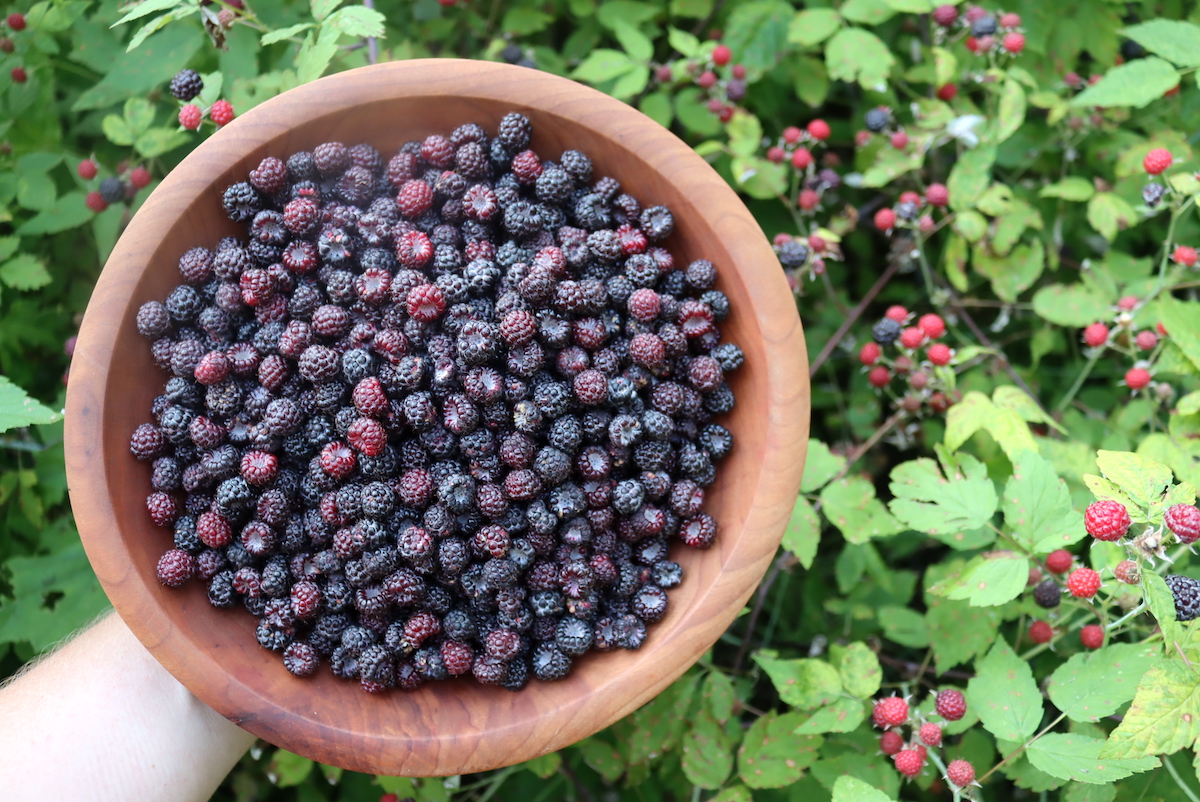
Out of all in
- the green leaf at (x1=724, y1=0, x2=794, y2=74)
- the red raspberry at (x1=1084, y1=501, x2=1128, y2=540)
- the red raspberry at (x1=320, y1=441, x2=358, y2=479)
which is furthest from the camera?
the green leaf at (x1=724, y1=0, x2=794, y2=74)

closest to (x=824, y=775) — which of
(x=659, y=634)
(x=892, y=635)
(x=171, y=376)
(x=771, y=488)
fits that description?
(x=892, y=635)

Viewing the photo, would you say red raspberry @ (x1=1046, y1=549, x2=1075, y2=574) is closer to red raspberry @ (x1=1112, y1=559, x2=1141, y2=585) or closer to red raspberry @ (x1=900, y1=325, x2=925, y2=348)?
red raspberry @ (x1=1112, y1=559, x2=1141, y2=585)

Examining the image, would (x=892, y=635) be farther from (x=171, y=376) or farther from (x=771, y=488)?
(x=171, y=376)

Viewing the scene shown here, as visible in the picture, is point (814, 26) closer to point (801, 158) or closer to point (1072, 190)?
point (801, 158)

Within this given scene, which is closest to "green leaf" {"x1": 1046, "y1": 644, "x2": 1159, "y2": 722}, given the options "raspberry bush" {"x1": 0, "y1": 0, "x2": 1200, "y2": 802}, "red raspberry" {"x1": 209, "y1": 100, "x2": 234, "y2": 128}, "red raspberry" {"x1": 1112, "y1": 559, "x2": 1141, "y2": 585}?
"raspberry bush" {"x1": 0, "y1": 0, "x2": 1200, "y2": 802}

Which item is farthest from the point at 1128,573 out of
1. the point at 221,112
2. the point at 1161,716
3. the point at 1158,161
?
the point at 221,112

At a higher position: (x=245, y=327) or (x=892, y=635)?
(x=245, y=327)
